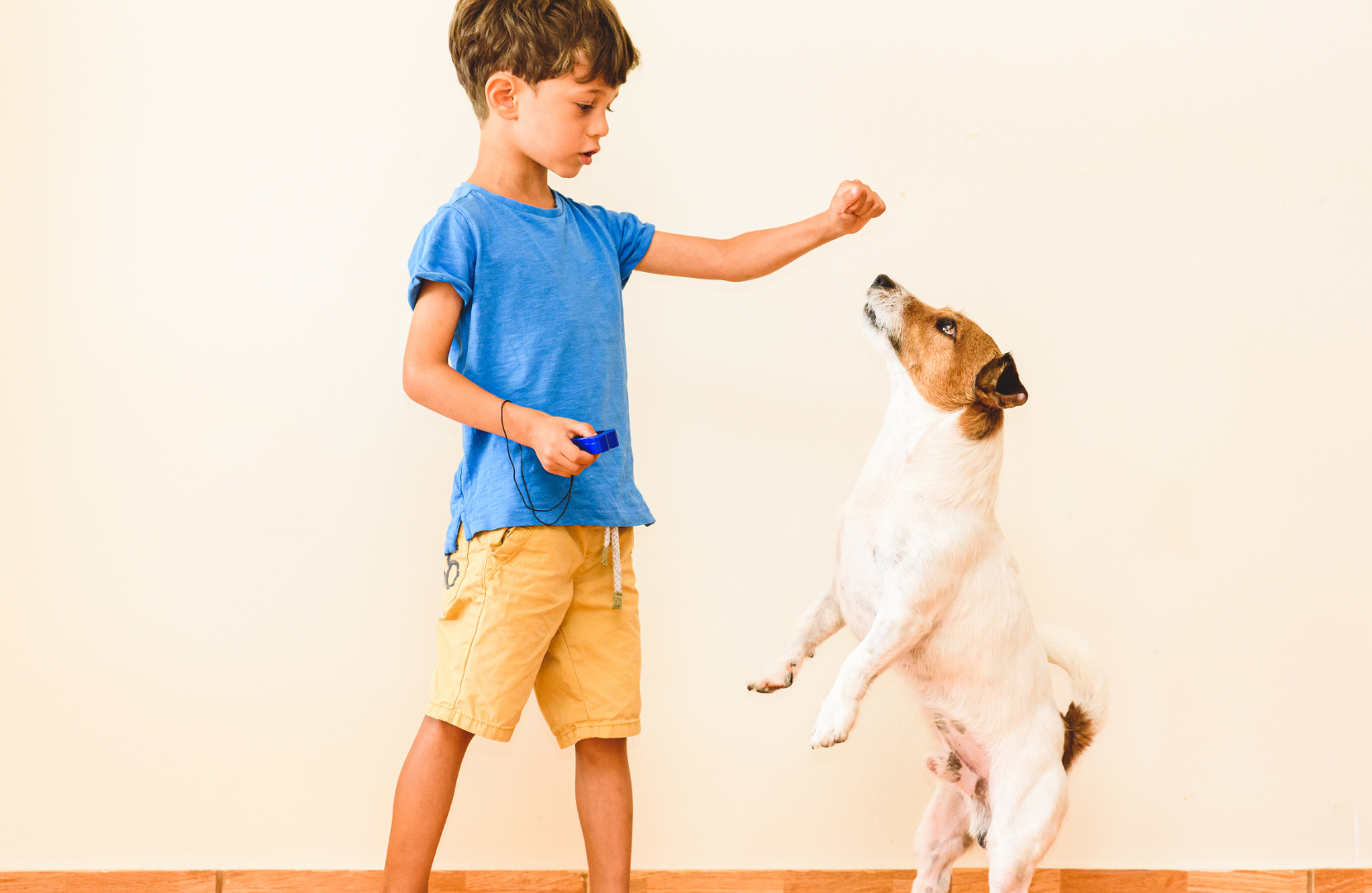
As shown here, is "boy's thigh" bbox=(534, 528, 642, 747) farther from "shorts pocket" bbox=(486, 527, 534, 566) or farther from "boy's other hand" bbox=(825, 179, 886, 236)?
"boy's other hand" bbox=(825, 179, 886, 236)

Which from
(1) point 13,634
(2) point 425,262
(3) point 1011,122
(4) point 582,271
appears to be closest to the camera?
(2) point 425,262

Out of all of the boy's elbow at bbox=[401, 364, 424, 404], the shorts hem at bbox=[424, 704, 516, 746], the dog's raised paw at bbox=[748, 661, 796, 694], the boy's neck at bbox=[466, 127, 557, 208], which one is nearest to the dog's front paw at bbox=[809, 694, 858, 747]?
the dog's raised paw at bbox=[748, 661, 796, 694]

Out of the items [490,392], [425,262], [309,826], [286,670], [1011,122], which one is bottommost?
[309,826]

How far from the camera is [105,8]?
5.19 ft

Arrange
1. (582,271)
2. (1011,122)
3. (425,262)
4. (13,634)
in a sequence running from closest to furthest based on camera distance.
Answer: (425,262) < (582,271) < (13,634) < (1011,122)

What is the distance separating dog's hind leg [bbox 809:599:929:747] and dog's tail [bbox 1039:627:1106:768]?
0.29 metres

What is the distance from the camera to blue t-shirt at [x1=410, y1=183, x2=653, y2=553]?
3.82 ft

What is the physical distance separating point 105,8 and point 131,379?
58cm

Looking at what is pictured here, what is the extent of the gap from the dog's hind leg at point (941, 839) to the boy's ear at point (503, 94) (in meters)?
1.00

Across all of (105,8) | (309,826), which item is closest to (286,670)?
(309,826)

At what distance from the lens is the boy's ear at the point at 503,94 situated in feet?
3.93

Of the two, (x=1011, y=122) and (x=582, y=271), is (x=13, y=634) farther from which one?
(x=1011, y=122)

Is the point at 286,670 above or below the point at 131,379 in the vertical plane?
below

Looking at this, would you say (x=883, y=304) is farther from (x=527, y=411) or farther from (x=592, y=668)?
(x=592, y=668)
